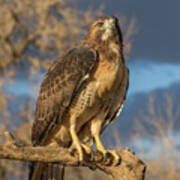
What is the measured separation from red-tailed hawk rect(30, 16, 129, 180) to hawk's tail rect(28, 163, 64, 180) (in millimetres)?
13

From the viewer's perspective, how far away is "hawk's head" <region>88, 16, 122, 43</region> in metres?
4.54

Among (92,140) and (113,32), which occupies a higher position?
(113,32)

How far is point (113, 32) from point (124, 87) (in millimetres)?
755

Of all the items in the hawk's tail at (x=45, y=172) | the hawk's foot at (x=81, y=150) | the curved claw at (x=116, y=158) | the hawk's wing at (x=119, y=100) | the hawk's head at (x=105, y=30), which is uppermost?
the hawk's head at (x=105, y=30)

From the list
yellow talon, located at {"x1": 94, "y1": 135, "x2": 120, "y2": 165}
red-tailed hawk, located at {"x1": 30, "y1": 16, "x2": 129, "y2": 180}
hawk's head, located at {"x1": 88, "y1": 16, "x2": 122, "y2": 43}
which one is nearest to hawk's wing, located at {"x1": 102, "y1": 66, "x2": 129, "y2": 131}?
red-tailed hawk, located at {"x1": 30, "y1": 16, "x2": 129, "y2": 180}

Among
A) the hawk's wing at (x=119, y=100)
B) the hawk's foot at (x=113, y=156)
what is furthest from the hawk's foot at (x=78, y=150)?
the hawk's wing at (x=119, y=100)

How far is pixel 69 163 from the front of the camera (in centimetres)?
403

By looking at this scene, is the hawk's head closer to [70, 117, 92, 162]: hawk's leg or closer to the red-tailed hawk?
the red-tailed hawk

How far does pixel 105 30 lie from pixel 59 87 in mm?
979

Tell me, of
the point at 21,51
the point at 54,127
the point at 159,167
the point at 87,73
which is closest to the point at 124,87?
the point at 87,73

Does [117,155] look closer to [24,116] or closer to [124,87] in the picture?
[124,87]

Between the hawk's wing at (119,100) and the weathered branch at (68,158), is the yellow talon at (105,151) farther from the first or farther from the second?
the hawk's wing at (119,100)

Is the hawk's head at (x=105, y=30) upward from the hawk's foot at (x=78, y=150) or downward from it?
upward

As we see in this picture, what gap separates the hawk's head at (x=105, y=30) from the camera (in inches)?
179
